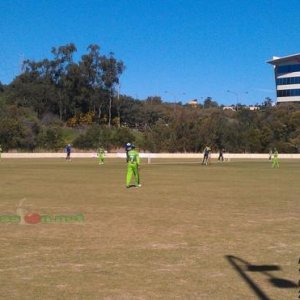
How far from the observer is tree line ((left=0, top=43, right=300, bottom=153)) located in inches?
3191

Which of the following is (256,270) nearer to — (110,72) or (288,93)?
(110,72)

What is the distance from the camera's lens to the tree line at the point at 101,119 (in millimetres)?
81062

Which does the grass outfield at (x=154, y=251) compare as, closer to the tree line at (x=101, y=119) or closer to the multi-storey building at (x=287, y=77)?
the tree line at (x=101, y=119)

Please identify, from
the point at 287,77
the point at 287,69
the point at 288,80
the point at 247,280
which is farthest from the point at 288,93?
the point at 247,280

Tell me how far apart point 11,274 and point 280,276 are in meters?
3.59

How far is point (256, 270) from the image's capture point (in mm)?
7430

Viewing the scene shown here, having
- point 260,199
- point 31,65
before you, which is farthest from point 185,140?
point 260,199

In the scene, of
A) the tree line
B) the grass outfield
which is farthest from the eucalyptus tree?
the grass outfield

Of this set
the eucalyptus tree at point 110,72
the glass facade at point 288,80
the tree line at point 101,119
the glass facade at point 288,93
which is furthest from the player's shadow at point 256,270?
the glass facade at point 288,93

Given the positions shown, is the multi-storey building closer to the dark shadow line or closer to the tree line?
the tree line

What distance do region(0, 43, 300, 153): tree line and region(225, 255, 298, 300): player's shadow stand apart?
70.5 meters

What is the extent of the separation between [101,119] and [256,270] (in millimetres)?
97730

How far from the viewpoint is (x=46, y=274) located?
23.6 ft

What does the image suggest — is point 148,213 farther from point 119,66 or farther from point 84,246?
point 119,66
